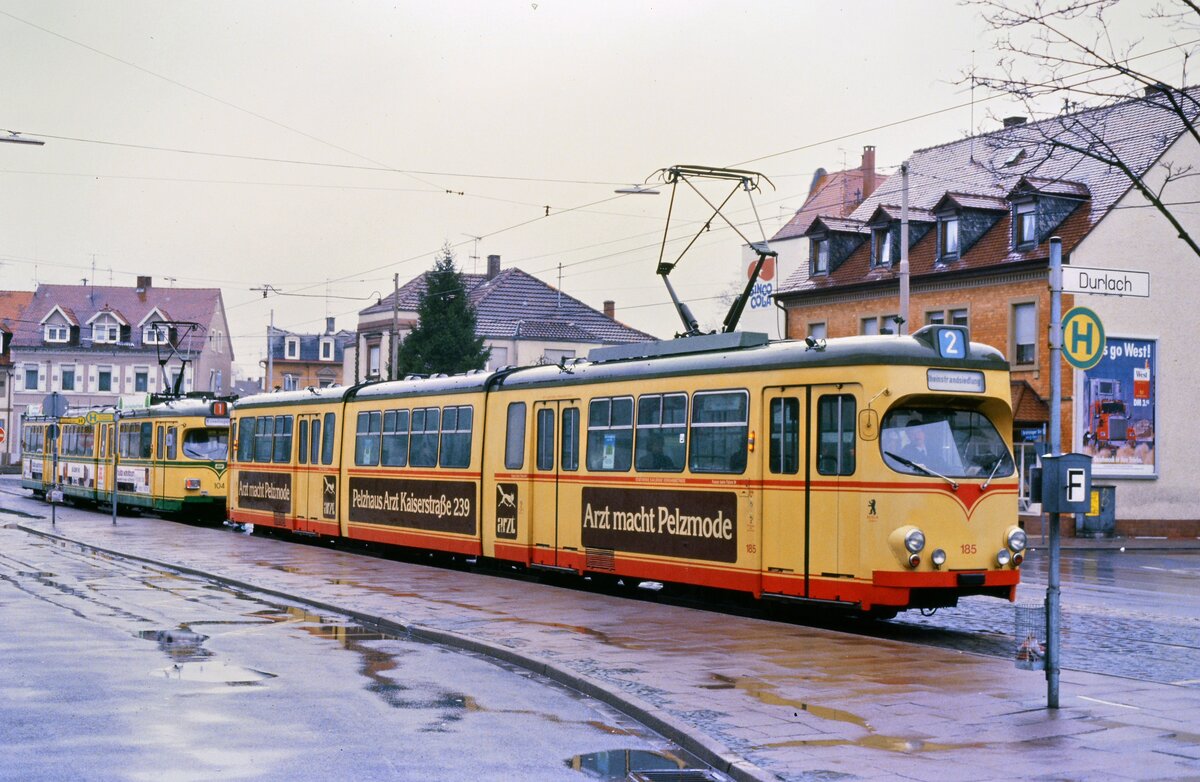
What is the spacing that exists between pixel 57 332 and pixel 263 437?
71.4 meters

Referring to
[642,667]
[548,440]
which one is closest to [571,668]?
[642,667]

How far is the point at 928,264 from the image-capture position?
45031 millimetres

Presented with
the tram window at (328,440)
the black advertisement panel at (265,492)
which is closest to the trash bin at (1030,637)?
the tram window at (328,440)

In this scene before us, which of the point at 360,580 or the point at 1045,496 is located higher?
the point at 1045,496

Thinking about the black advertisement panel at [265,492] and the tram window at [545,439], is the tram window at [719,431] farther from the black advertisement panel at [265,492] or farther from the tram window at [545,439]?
the black advertisement panel at [265,492]

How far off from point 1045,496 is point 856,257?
130ft

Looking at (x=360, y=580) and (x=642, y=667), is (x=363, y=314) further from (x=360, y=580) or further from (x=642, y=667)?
(x=642, y=667)

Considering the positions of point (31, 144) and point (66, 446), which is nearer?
point (31, 144)

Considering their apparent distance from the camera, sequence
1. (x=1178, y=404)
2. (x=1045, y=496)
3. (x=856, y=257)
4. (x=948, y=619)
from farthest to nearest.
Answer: (x=856, y=257), (x=1178, y=404), (x=948, y=619), (x=1045, y=496)

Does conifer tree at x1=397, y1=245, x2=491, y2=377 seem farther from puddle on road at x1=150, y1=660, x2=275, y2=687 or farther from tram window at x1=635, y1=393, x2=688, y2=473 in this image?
puddle on road at x1=150, y1=660, x2=275, y2=687

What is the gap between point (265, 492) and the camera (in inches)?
1291

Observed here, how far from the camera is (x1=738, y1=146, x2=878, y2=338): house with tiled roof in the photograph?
54494 millimetres

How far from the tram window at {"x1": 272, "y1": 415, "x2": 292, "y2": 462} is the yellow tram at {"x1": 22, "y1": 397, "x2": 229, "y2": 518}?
6.35 meters

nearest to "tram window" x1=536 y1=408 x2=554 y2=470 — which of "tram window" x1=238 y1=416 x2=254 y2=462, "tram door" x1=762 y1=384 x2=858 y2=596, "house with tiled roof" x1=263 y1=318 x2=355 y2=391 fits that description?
"tram door" x1=762 y1=384 x2=858 y2=596
